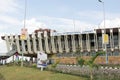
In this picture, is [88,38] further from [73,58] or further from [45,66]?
[45,66]

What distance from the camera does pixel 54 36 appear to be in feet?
333

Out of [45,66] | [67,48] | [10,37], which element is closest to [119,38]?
[67,48]

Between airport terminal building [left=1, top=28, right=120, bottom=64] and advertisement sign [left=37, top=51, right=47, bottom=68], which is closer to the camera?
advertisement sign [left=37, top=51, right=47, bottom=68]

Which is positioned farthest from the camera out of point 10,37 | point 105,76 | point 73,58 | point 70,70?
point 10,37

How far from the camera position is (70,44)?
100875mm

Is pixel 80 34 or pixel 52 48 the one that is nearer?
pixel 80 34

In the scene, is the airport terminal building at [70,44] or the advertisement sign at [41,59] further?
the airport terminal building at [70,44]

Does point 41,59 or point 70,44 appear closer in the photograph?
point 41,59

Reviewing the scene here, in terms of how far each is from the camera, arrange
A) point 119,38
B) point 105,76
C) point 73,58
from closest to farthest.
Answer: point 105,76 < point 119,38 < point 73,58

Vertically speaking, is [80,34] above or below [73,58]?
above

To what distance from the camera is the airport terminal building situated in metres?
90.9

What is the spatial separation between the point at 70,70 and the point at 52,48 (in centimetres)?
6289

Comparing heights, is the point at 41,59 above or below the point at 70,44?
below

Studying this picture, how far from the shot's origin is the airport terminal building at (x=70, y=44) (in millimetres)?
90875
